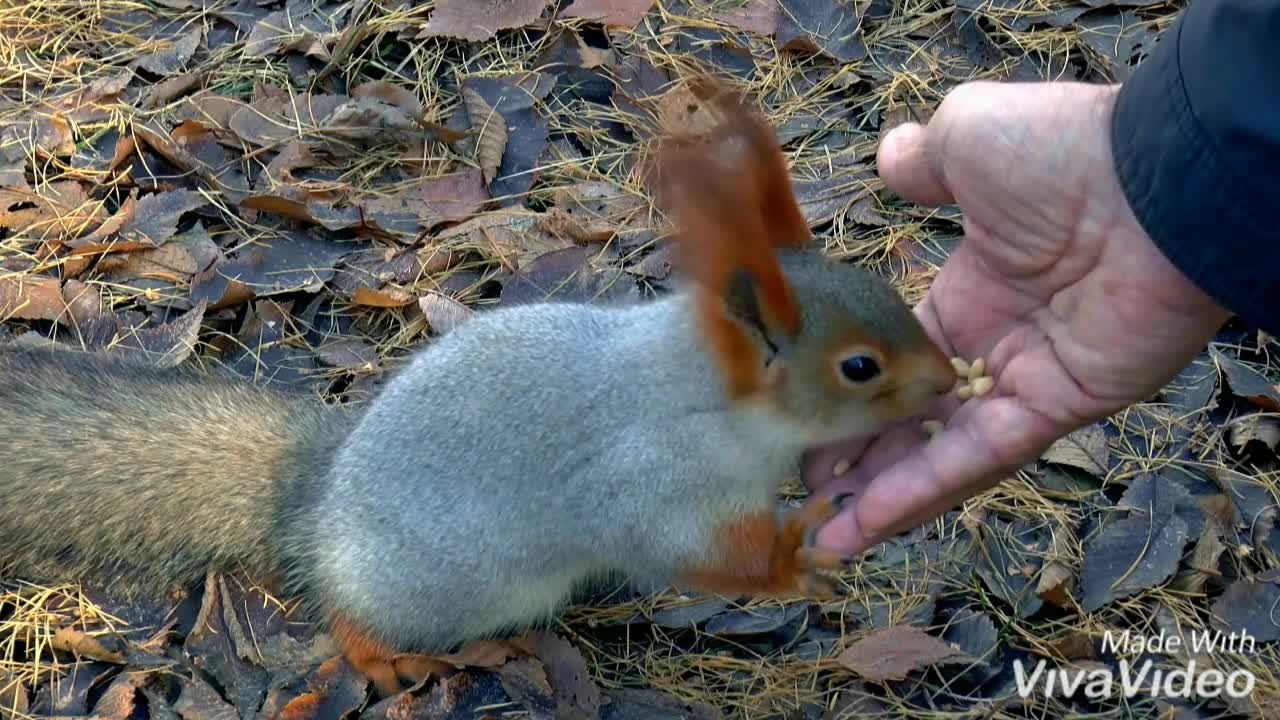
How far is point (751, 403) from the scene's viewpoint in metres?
2.06

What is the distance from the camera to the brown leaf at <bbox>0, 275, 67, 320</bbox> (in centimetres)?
289

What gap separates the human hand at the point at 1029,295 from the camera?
194 cm

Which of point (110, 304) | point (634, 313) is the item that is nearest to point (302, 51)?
point (110, 304)

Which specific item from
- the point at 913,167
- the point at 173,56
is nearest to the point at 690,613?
the point at 913,167

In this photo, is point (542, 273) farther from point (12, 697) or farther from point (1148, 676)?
point (1148, 676)

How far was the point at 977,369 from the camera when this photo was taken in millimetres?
2279

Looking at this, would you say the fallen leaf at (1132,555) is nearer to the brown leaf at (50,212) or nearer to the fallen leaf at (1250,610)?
the fallen leaf at (1250,610)

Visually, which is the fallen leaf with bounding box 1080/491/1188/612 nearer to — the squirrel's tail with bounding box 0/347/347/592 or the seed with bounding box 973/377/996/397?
the seed with bounding box 973/377/996/397

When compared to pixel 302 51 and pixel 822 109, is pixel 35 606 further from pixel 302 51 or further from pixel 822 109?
pixel 822 109

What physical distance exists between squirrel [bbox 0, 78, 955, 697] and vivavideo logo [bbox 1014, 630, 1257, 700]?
1.53 ft

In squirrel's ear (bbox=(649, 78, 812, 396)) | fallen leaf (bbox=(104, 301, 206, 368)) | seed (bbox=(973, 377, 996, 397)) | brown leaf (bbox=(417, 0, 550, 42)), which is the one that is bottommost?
fallen leaf (bbox=(104, 301, 206, 368))

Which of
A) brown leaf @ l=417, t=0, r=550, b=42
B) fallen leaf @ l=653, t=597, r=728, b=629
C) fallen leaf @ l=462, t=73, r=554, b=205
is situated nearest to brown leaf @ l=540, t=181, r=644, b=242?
fallen leaf @ l=462, t=73, r=554, b=205

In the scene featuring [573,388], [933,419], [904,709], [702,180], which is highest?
[702,180]

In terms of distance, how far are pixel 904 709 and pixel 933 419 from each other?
57 cm
